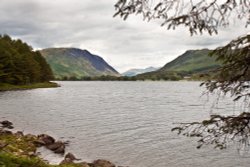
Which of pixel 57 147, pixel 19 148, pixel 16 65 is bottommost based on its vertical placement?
pixel 57 147

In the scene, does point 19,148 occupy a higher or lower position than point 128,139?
higher

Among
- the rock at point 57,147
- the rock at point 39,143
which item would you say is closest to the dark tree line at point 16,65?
the rock at point 39,143

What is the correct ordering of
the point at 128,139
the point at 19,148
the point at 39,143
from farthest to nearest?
the point at 128,139 < the point at 39,143 < the point at 19,148

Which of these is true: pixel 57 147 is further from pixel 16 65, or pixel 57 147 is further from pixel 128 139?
pixel 16 65

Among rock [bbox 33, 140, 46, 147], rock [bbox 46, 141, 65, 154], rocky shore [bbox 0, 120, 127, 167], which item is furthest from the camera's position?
rock [bbox 33, 140, 46, 147]

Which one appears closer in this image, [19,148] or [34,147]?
[19,148]

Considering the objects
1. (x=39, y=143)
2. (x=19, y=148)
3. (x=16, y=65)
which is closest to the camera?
(x=19, y=148)

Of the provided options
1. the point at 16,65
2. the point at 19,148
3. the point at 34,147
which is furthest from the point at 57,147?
the point at 16,65

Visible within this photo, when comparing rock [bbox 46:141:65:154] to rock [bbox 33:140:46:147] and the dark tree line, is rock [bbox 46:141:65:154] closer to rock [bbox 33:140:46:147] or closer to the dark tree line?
rock [bbox 33:140:46:147]

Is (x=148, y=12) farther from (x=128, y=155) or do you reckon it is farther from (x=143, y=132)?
(x=143, y=132)

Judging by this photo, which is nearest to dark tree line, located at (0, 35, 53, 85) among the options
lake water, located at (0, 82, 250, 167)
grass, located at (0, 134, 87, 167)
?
lake water, located at (0, 82, 250, 167)

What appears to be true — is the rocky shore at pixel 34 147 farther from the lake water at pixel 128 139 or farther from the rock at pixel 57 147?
the lake water at pixel 128 139

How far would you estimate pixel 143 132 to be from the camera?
39688mm

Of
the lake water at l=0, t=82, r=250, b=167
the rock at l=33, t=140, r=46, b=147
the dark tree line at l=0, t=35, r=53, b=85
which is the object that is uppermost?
the dark tree line at l=0, t=35, r=53, b=85
